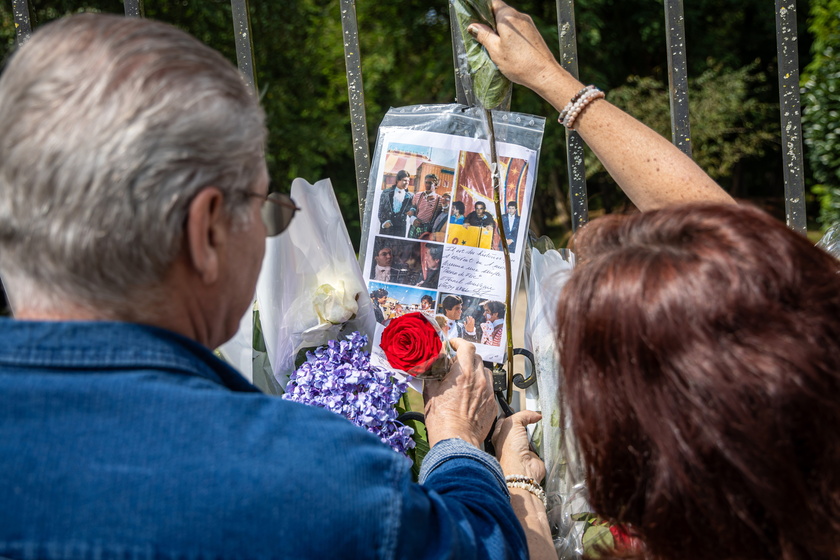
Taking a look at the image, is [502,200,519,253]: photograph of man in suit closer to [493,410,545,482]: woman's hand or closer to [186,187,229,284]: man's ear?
[493,410,545,482]: woman's hand

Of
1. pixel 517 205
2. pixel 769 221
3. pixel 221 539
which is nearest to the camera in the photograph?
pixel 221 539

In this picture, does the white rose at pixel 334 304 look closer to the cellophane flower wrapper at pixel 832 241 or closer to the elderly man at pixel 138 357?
the elderly man at pixel 138 357

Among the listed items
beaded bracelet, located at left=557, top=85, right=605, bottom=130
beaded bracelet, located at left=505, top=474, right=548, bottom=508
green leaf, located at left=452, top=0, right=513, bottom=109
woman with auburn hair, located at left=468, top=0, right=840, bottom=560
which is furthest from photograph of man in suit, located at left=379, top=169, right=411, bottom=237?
woman with auburn hair, located at left=468, top=0, right=840, bottom=560

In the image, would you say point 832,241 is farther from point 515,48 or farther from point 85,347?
point 85,347

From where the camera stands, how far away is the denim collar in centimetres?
76

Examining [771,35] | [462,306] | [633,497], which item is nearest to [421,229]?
[462,306]

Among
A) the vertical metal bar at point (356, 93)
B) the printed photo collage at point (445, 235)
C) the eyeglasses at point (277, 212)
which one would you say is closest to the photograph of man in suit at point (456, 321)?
the printed photo collage at point (445, 235)

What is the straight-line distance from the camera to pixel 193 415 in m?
0.76

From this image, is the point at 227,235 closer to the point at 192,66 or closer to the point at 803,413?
the point at 192,66

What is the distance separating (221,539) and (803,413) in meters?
0.65

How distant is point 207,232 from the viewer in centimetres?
83

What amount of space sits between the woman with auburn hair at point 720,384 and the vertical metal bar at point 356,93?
0.82 metres

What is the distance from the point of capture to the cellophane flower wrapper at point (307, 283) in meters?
1.38

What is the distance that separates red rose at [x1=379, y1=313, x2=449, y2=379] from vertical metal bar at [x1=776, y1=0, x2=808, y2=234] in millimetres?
906
